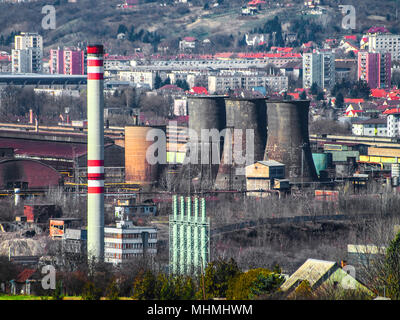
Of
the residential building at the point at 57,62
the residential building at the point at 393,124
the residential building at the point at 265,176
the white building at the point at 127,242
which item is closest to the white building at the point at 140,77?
the residential building at the point at 57,62

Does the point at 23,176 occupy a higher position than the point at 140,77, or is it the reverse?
the point at 140,77

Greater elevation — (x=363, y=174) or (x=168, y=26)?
(x=168, y=26)

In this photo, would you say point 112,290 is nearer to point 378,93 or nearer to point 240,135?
point 240,135

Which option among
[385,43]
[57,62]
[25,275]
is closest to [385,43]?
[385,43]

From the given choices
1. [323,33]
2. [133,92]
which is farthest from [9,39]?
[133,92]
